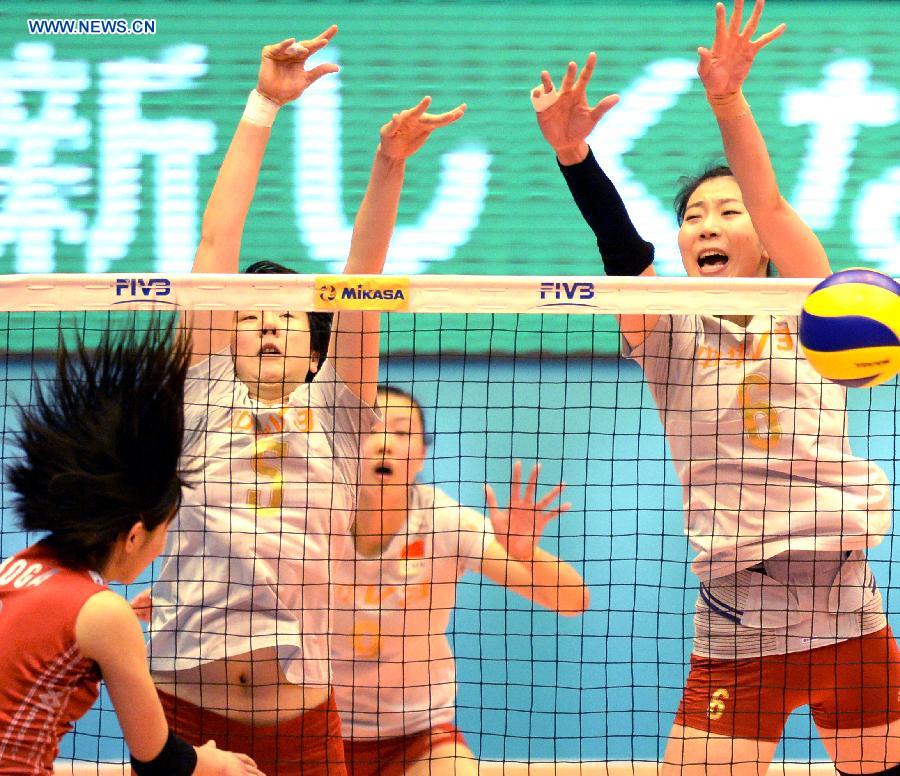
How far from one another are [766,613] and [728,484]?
1.20 ft

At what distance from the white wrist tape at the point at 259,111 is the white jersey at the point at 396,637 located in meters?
1.25

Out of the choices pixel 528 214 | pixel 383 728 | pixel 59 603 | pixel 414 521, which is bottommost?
pixel 383 728

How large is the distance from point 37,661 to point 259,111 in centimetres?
182

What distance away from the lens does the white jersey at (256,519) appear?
317 centimetres

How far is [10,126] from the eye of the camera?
5.95 metres

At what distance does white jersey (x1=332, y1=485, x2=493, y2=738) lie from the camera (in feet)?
12.2

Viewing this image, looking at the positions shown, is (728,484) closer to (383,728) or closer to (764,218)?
(764,218)

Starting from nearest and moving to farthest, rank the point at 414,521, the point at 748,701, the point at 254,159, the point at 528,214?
the point at 748,701 → the point at 254,159 → the point at 414,521 → the point at 528,214

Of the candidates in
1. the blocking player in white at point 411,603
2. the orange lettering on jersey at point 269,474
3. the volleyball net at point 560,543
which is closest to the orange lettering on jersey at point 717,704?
the blocking player in white at point 411,603

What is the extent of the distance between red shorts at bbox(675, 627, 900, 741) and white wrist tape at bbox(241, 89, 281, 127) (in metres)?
2.05

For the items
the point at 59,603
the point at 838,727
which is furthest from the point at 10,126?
the point at 838,727

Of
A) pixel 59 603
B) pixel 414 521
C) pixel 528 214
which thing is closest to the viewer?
pixel 59 603

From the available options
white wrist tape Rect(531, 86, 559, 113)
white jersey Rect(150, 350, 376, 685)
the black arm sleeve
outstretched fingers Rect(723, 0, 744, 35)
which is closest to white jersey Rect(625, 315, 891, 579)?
the black arm sleeve

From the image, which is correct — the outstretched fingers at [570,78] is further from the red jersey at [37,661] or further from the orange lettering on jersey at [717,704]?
the red jersey at [37,661]
